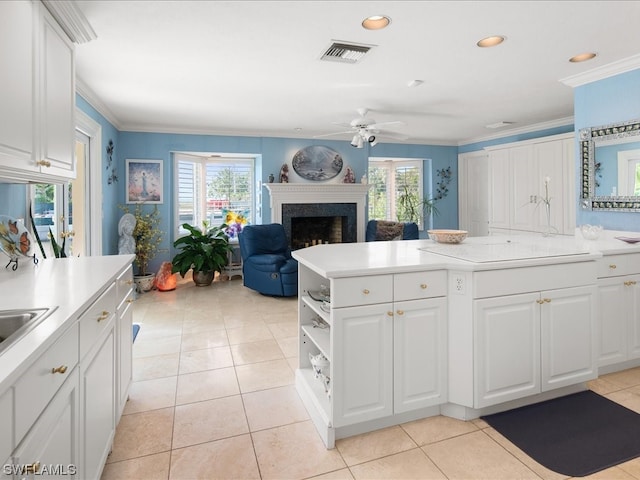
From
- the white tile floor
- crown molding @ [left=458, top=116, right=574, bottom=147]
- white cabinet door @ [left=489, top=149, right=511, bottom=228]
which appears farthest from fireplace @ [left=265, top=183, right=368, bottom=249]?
the white tile floor

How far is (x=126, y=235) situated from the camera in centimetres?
502

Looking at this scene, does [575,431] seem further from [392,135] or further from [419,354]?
[392,135]

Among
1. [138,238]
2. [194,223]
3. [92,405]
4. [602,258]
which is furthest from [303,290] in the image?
[194,223]

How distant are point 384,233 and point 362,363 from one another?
4.37 m

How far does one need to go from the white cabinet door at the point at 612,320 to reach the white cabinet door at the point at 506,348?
2.55 feet

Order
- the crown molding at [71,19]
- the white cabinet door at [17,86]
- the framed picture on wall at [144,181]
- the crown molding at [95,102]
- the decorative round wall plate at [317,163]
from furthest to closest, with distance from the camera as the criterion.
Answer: the decorative round wall plate at [317,163] < the framed picture on wall at [144,181] < the crown molding at [95,102] < the crown molding at [71,19] < the white cabinet door at [17,86]

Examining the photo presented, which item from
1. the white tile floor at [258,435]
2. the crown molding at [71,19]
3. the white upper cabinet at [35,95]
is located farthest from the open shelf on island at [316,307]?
the crown molding at [71,19]

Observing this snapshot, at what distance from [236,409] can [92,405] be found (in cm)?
96

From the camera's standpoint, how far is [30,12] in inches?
71.9

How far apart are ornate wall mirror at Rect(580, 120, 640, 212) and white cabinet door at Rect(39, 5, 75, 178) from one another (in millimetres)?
4161

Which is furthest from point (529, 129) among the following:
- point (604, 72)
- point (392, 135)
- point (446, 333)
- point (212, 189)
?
point (212, 189)

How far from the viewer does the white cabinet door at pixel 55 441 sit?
911 mm

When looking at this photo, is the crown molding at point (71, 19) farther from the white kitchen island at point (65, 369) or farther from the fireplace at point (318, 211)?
the fireplace at point (318, 211)

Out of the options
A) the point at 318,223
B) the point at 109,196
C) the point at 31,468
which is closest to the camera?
the point at 31,468
